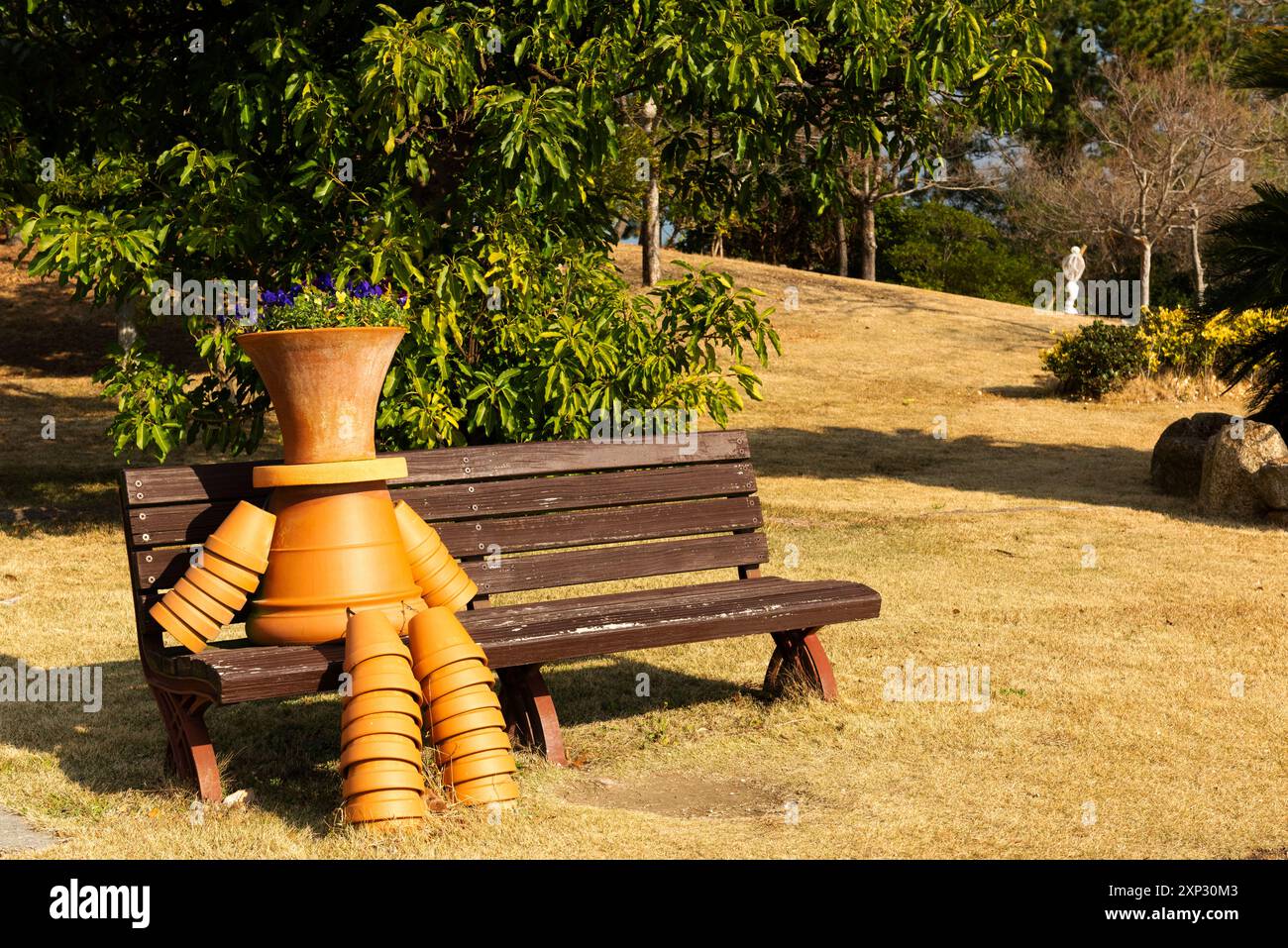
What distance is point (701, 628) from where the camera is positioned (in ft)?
16.9

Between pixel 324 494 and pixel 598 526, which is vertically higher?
pixel 324 494

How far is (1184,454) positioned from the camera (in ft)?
39.2

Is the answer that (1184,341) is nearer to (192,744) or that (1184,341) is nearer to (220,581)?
(220,581)

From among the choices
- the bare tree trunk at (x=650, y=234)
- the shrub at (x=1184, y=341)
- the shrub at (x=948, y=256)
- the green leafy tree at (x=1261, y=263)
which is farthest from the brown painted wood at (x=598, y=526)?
the shrub at (x=948, y=256)

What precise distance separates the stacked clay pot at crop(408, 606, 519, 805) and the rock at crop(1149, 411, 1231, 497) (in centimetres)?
887

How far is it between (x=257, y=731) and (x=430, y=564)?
122 centimetres

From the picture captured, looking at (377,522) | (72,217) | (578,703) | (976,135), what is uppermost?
(976,135)

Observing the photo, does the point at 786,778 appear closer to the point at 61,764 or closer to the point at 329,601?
the point at 329,601

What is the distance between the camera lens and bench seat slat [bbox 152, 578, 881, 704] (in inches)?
172

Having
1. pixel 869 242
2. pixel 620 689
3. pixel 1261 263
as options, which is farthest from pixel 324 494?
pixel 869 242

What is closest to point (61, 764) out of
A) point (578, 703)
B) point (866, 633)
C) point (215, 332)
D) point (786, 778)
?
point (578, 703)

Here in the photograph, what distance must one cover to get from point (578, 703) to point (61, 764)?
6.88ft

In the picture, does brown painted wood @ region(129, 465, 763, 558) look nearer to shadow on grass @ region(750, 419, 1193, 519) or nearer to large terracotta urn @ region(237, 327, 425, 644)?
large terracotta urn @ region(237, 327, 425, 644)
